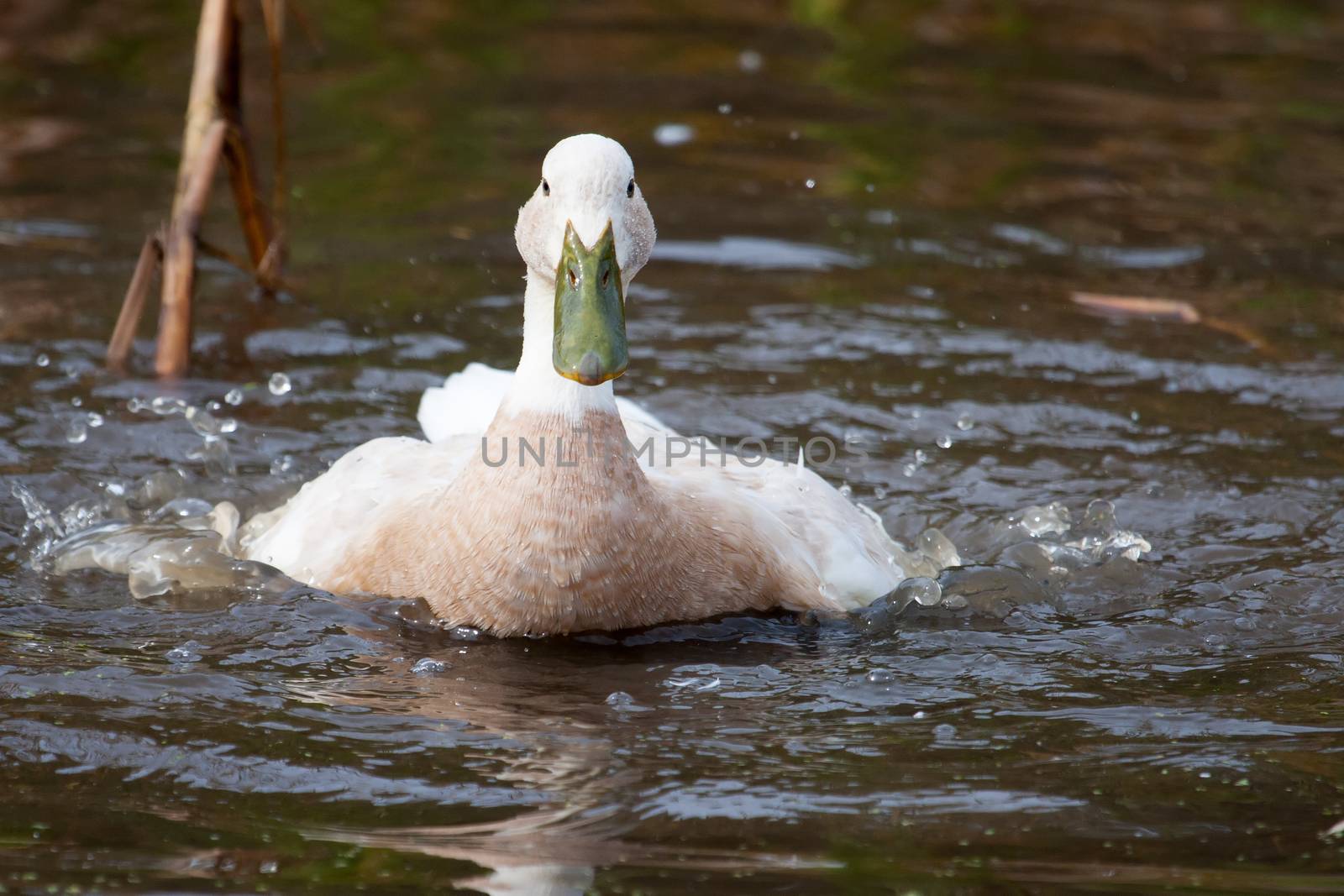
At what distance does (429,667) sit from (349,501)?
2.55 feet

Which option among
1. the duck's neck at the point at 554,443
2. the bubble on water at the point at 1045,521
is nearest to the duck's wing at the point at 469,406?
the duck's neck at the point at 554,443

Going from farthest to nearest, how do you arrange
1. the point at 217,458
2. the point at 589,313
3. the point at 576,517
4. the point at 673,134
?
the point at 673,134 → the point at 217,458 → the point at 576,517 → the point at 589,313

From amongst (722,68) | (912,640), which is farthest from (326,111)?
(912,640)

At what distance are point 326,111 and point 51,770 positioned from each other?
21.7 ft

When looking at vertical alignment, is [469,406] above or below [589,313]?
below

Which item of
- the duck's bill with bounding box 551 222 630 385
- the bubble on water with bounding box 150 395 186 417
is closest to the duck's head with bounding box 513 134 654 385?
the duck's bill with bounding box 551 222 630 385

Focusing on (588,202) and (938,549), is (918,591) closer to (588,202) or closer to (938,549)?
(938,549)

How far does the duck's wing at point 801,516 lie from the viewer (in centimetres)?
477

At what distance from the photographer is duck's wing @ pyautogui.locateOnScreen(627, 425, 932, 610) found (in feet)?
15.6

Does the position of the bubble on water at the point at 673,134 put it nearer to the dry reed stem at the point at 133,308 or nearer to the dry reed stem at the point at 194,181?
the dry reed stem at the point at 194,181

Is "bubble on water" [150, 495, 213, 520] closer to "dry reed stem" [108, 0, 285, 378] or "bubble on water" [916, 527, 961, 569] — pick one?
"dry reed stem" [108, 0, 285, 378]

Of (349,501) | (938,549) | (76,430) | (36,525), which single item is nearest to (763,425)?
(938,549)

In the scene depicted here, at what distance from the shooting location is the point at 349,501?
16.3ft

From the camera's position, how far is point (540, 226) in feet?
14.1
